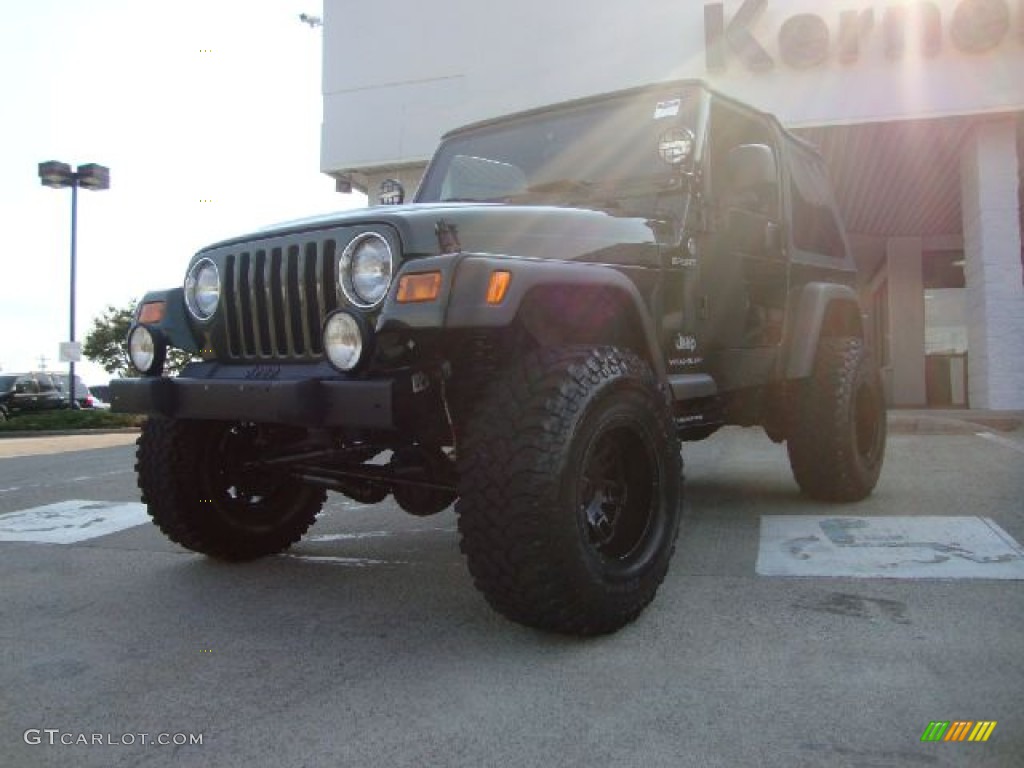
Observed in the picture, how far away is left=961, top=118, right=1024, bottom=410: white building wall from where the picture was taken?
11656 millimetres

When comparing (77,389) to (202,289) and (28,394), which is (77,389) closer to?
(28,394)

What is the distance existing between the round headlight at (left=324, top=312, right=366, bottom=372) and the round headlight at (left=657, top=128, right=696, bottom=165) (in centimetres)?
182

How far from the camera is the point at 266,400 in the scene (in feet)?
9.73

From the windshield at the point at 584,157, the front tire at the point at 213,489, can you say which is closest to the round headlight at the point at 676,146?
the windshield at the point at 584,157

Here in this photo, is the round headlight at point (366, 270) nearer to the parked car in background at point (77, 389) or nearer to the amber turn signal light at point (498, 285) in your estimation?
the amber turn signal light at point (498, 285)

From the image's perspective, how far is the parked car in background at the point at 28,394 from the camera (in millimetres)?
23656

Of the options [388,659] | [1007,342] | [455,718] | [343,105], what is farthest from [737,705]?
[343,105]

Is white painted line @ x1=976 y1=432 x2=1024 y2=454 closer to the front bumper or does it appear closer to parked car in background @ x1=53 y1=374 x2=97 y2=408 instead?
the front bumper

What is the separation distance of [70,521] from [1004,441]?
27.1 feet

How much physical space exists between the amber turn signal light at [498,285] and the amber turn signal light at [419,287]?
6.3 inches

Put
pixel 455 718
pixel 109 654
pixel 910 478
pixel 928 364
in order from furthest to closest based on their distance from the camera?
pixel 928 364 → pixel 910 478 → pixel 109 654 → pixel 455 718

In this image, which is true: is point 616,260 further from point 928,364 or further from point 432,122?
point 928,364

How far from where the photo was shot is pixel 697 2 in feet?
40.7

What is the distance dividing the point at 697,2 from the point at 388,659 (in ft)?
38.9
